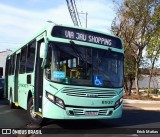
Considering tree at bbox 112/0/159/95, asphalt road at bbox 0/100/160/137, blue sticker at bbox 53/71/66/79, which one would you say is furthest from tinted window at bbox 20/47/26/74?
tree at bbox 112/0/159/95

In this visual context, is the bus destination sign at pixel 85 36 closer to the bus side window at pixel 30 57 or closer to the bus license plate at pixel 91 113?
the bus side window at pixel 30 57

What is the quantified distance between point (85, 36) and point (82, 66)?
102 centimetres

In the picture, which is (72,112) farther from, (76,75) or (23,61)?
(23,61)

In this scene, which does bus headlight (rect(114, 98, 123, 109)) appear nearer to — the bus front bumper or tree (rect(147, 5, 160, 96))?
the bus front bumper

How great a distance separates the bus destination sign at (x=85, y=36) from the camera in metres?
11.9

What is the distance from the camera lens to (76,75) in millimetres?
11711

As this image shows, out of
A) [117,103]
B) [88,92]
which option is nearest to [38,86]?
[88,92]

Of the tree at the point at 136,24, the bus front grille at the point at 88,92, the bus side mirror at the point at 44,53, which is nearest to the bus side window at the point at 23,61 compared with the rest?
the bus side mirror at the point at 44,53

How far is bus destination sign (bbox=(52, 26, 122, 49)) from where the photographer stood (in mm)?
11945

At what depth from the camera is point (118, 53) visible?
12.7 m

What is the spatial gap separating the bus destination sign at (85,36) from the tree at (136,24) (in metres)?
18.2

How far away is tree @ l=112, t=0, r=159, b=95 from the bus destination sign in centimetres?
1817

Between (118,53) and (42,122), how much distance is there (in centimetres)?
330

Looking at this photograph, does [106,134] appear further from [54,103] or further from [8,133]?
[8,133]
